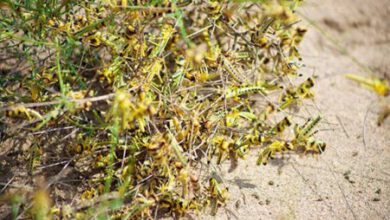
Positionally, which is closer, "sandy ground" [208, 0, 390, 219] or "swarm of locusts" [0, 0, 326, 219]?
"swarm of locusts" [0, 0, 326, 219]

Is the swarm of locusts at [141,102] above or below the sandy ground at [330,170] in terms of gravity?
above

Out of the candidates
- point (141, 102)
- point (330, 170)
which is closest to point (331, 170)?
point (330, 170)

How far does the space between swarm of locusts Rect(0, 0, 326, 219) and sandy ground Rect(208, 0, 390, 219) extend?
5 cm

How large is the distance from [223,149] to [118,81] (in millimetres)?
362

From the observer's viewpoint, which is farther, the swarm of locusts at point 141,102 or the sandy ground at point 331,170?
the sandy ground at point 331,170

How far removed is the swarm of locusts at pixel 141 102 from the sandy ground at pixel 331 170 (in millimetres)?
52

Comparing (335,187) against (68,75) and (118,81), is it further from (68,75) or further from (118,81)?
(68,75)

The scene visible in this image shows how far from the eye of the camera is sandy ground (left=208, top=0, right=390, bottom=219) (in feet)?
4.65

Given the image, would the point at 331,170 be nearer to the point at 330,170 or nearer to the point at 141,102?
the point at 330,170

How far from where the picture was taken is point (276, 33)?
1.61m

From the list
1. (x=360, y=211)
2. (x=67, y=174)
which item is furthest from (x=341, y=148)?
(x=67, y=174)

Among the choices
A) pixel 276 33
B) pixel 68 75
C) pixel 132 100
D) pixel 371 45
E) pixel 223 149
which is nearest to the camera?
pixel 132 100

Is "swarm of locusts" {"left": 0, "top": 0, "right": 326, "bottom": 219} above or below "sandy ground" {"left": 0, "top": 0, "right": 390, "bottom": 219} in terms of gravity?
above

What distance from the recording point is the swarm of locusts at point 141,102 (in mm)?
1280
